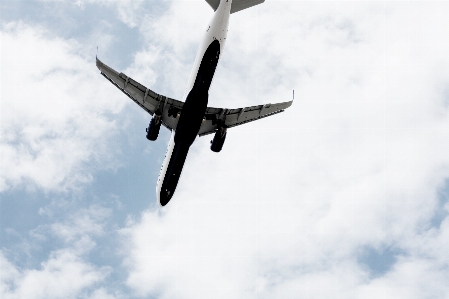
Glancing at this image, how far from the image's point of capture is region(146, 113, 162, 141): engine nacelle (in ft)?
163

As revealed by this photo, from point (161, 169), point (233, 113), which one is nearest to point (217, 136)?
point (233, 113)

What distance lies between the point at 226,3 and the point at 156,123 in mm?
12342

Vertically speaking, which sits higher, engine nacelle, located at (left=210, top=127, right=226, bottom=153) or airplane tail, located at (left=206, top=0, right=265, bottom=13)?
airplane tail, located at (left=206, top=0, right=265, bottom=13)

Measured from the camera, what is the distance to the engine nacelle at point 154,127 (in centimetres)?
4953

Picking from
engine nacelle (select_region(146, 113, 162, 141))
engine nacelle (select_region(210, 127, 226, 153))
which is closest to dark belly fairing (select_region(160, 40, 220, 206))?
engine nacelle (select_region(146, 113, 162, 141))

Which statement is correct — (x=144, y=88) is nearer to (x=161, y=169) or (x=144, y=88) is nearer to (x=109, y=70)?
(x=109, y=70)

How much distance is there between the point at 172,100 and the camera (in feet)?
164

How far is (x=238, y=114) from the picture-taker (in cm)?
5259

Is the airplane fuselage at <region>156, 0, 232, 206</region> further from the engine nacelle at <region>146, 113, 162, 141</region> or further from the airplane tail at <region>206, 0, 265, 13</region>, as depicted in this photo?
the airplane tail at <region>206, 0, 265, 13</region>

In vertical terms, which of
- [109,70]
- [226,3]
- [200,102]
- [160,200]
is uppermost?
[226,3]

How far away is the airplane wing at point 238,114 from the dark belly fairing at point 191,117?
5051 mm

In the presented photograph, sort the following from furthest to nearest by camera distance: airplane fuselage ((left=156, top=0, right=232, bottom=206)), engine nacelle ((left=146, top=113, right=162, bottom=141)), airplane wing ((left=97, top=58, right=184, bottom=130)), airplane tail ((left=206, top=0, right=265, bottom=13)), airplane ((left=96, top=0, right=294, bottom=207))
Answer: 1. airplane tail ((left=206, top=0, right=265, bottom=13))
2. engine nacelle ((left=146, top=113, right=162, bottom=141))
3. airplane wing ((left=97, top=58, right=184, bottom=130))
4. airplane ((left=96, top=0, right=294, bottom=207))
5. airplane fuselage ((left=156, top=0, right=232, bottom=206))

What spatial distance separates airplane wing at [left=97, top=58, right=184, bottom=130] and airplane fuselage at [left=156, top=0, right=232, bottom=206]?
279 cm

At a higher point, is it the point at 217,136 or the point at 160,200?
the point at 217,136
